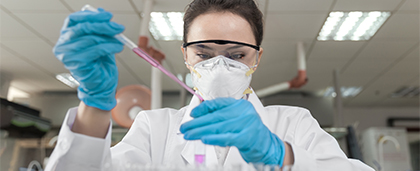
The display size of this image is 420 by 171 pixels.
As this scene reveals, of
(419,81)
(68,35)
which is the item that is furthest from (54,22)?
(419,81)

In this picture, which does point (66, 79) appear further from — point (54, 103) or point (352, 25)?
point (352, 25)

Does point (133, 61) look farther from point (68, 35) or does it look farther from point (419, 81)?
point (419, 81)

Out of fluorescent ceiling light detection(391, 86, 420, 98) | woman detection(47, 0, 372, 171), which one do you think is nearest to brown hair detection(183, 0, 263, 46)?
woman detection(47, 0, 372, 171)

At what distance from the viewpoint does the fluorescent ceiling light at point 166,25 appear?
293 centimetres

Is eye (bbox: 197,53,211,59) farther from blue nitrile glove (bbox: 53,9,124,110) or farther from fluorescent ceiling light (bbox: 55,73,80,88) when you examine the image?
fluorescent ceiling light (bbox: 55,73,80,88)

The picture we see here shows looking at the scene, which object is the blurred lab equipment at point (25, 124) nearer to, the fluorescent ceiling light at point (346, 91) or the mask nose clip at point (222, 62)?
the mask nose clip at point (222, 62)

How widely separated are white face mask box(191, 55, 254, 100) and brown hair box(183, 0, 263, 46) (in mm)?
172

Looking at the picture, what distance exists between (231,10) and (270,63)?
321 centimetres

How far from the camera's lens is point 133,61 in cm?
409

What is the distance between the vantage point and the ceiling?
277 centimetres

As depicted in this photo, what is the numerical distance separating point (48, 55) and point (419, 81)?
5.49 meters

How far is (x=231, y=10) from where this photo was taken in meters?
0.95

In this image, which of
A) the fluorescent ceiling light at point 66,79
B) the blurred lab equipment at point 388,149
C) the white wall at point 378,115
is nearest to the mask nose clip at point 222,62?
the fluorescent ceiling light at point 66,79

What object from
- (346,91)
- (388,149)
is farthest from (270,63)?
(388,149)
